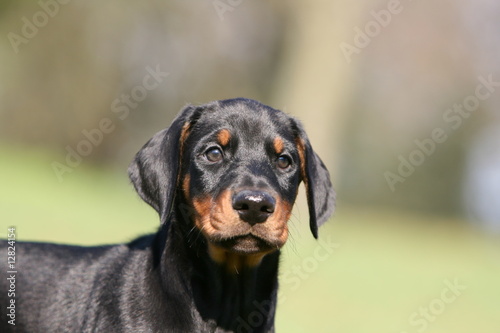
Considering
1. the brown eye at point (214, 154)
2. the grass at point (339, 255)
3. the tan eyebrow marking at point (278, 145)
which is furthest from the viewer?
the grass at point (339, 255)

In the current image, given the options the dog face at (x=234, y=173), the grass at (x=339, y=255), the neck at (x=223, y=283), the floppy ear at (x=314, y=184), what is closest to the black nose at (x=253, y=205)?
the dog face at (x=234, y=173)

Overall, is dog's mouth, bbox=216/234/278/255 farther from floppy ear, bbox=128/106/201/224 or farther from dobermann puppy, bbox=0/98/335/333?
floppy ear, bbox=128/106/201/224

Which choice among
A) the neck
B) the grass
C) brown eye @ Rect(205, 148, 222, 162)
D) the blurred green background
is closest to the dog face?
brown eye @ Rect(205, 148, 222, 162)

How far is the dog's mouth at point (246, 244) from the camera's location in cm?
489

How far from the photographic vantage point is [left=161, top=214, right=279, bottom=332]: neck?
521cm

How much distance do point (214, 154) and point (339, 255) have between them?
12.3 metres

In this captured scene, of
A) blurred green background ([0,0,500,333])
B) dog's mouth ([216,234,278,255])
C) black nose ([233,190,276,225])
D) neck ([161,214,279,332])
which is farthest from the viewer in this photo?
blurred green background ([0,0,500,333])

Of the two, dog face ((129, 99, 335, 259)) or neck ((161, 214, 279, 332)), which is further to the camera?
neck ((161, 214, 279, 332))

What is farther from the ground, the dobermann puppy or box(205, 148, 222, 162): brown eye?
box(205, 148, 222, 162): brown eye

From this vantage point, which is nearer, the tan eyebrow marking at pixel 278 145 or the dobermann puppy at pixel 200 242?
the dobermann puppy at pixel 200 242

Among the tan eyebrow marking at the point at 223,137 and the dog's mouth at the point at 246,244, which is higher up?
the tan eyebrow marking at the point at 223,137

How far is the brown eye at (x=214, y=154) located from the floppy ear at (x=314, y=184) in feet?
2.46

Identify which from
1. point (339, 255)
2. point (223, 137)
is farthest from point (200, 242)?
point (339, 255)

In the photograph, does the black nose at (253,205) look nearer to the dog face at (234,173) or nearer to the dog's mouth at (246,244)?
the dog face at (234,173)
